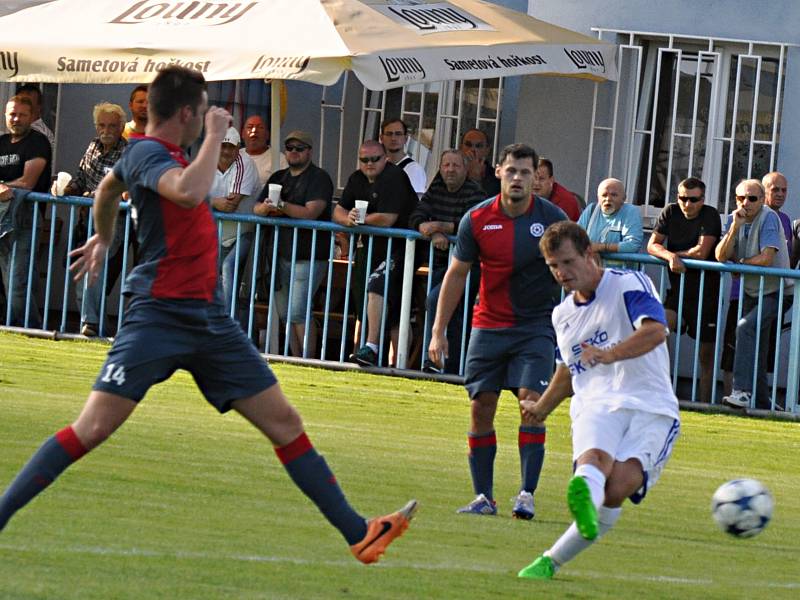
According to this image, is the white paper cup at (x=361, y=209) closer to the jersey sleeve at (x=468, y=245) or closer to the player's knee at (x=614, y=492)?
the jersey sleeve at (x=468, y=245)

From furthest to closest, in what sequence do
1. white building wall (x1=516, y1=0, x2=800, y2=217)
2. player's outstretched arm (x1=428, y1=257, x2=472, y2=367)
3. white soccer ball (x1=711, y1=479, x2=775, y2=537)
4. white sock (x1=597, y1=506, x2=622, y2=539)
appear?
white building wall (x1=516, y1=0, x2=800, y2=217) → player's outstretched arm (x1=428, y1=257, x2=472, y2=367) → white soccer ball (x1=711, y1=479, x2=775, y2=537) → white sock (x1=597, y1=506, x2=622, y2=539)

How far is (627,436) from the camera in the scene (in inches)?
299

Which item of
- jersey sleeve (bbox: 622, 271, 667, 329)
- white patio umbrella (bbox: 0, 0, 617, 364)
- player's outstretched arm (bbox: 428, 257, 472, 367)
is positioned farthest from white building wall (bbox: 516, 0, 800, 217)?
jersey sleeve (bbox: 622, 271, 667, 329)

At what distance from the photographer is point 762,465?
486 inches

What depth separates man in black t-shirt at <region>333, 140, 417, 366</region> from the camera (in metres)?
15.4

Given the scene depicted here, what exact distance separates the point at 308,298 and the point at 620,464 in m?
8.31

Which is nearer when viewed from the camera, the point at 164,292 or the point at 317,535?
the point at 164,292

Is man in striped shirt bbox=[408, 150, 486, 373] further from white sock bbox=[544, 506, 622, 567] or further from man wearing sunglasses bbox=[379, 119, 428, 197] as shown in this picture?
white sock bbox=[544, 506, 622, 567]

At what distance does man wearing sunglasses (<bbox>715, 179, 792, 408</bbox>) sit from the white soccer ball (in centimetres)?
687

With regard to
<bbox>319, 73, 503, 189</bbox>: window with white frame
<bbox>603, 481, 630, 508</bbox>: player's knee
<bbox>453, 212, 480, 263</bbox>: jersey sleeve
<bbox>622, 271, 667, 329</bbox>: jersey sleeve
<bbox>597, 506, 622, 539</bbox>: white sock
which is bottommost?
<bbox>597, 506, 622, 539</bbox>: white sock

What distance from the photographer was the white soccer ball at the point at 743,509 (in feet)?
25.9

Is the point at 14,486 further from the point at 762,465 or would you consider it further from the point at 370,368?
the point at 370,368

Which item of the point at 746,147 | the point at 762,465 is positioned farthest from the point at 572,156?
the point at 762,465

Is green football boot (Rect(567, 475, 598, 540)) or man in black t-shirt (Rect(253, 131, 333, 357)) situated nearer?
green football boot (Rect(567, 475, 598, 540))
